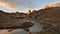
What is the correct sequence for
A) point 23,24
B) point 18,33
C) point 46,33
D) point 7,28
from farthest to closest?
1. point 23,24
2. point 7,28
3. point 18,33
4. point 46,33

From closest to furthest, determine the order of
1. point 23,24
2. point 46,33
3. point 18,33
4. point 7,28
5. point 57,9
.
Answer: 1. point 46,33
2. point 18,33
3. point 7,28
4. point 23,24
5. point 57,9

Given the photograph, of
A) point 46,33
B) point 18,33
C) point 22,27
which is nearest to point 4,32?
point 18,33

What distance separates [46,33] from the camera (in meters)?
28.0

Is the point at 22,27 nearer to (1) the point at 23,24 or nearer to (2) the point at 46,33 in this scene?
(1) the point at 23,24

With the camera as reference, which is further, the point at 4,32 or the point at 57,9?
the point at 57,9

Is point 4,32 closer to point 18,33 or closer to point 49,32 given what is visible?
point 18,33

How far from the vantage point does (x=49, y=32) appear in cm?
2877

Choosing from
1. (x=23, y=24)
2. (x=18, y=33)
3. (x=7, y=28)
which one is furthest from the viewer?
(x=23, y=24)

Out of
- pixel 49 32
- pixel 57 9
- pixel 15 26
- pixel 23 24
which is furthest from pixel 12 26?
pixel 57 9

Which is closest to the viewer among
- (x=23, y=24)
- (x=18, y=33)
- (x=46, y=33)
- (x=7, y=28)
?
(x=46, y=33)

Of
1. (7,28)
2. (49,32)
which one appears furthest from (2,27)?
(49,32)

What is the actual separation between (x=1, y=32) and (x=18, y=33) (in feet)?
12.5

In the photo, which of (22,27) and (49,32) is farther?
(22,27)

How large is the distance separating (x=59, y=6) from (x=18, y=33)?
4072 centimetres
